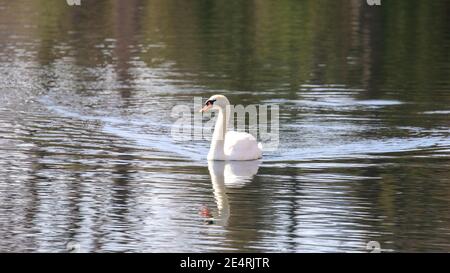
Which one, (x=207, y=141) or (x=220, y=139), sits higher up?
(x=220, y=139)

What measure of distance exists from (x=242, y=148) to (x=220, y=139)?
0.39 m

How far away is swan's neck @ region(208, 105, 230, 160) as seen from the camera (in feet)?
71.4

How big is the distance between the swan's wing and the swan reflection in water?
10cm

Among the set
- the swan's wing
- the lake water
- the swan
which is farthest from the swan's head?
the lake water

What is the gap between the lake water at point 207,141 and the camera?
16.5 m

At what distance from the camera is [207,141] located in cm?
2394

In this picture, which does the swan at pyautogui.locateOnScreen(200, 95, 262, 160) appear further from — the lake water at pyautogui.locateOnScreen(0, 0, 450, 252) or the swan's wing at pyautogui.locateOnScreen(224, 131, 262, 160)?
the lake water at pyautogui.locateOnScreen(0, 0, 450, 252)

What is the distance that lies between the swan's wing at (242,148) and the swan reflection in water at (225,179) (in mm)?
98

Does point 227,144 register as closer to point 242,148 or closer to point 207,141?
point 242,148

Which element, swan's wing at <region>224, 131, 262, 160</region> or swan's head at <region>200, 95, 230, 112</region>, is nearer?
swan's wing at <region>224, 131, 262, 160</region>

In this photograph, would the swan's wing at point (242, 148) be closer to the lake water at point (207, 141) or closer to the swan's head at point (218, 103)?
the lake water at point (207, 141)

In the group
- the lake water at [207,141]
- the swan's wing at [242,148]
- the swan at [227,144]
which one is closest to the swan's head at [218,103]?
the swan at [227,144]

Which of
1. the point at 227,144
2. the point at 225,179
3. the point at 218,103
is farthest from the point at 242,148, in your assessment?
the point at 225,179

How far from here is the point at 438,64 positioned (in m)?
34.7
